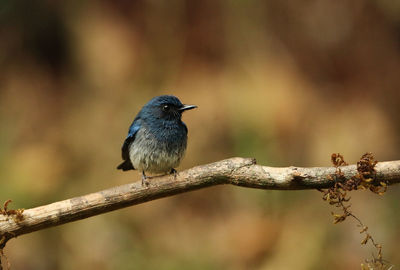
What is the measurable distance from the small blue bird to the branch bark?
95 cm

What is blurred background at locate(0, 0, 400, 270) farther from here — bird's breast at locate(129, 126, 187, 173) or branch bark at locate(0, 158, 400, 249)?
branch bark at locate(0, 158, 400, 249)

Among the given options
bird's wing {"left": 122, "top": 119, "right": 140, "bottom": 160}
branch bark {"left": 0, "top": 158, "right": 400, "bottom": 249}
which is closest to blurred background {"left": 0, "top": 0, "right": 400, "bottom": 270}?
bird's wing {"left": 122, "top": 119, "right": 140, "bottom": 160}

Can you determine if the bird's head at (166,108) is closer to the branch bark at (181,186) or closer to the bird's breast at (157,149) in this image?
the bird's breast at (157,149)

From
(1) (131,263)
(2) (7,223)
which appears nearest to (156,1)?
(1) (131,263)

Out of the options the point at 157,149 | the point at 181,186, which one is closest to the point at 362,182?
the point at 181,186

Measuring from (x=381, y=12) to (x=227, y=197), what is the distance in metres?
3.64

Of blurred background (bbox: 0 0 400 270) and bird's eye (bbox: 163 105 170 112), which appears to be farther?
blurred background (bbox: 0 0 400 270)

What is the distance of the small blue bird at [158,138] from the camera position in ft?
14.7

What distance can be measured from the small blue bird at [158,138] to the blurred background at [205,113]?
201 cm

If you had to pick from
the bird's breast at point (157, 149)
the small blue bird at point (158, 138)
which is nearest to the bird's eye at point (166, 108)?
the small blue bird at point (158, 138)

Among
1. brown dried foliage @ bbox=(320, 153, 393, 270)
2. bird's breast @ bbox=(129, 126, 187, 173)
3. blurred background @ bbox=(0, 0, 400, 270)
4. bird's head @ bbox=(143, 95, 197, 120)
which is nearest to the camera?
brown dried foliage @ bbox=(320, 153, 393, 270)

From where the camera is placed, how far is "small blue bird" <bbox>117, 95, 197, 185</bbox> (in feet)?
14.7

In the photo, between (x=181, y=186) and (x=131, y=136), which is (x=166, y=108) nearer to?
(x=131, y=136)

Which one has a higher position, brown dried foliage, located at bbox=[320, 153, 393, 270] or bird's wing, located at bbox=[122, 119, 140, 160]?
bird's wing, located at bbox=[122, 119, 140, 160]
